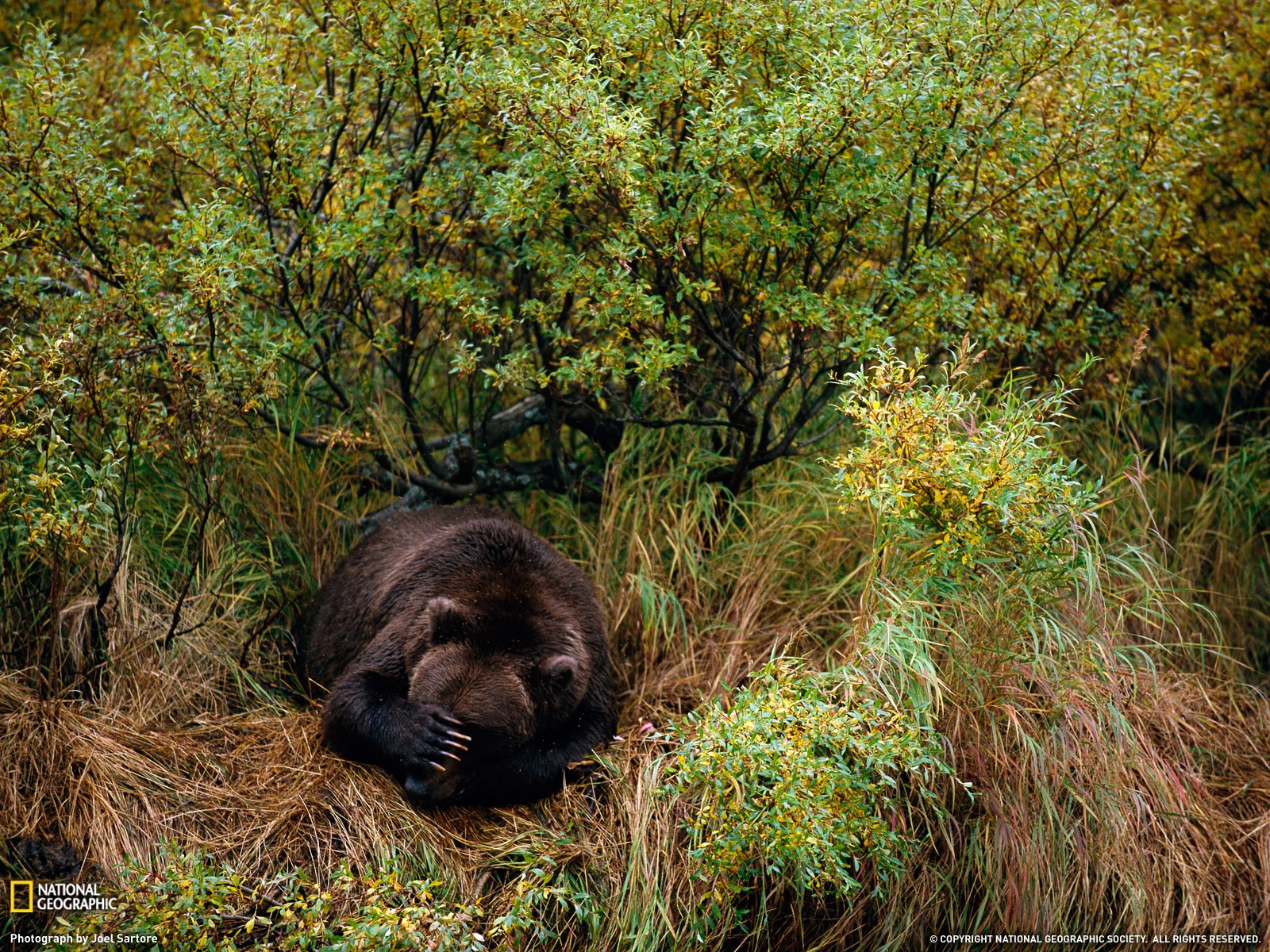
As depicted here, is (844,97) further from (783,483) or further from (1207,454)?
(1207,454)

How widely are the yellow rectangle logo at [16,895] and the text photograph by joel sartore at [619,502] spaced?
0.03 metres

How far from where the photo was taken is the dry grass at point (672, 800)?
4.80 m

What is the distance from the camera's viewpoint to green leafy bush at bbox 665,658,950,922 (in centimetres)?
434

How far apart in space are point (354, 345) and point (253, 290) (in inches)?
44.4

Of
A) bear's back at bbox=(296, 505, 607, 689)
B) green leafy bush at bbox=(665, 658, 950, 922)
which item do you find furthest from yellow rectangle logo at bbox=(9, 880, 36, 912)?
green leafy bush at bbox=(665, 658, 950, 922)

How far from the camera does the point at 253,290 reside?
618 centimetres

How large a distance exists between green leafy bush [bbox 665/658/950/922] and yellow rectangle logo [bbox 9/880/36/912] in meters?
2.58

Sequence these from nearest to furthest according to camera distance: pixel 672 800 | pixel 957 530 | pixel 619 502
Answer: pixel 957 530, pixel 672 800, pixel 619 502

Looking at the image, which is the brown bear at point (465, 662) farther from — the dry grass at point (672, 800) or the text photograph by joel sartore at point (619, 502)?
the dry grass at point (672, 800)

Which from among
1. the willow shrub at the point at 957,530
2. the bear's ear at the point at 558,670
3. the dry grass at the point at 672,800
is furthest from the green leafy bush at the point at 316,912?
the willow shrub at the point at 957,530

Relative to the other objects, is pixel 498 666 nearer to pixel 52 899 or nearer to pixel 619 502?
pixel 619 502

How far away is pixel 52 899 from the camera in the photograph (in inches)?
177

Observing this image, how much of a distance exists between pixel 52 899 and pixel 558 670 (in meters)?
2.21

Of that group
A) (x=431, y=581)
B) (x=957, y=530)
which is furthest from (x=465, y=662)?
(x=957, y=530)
